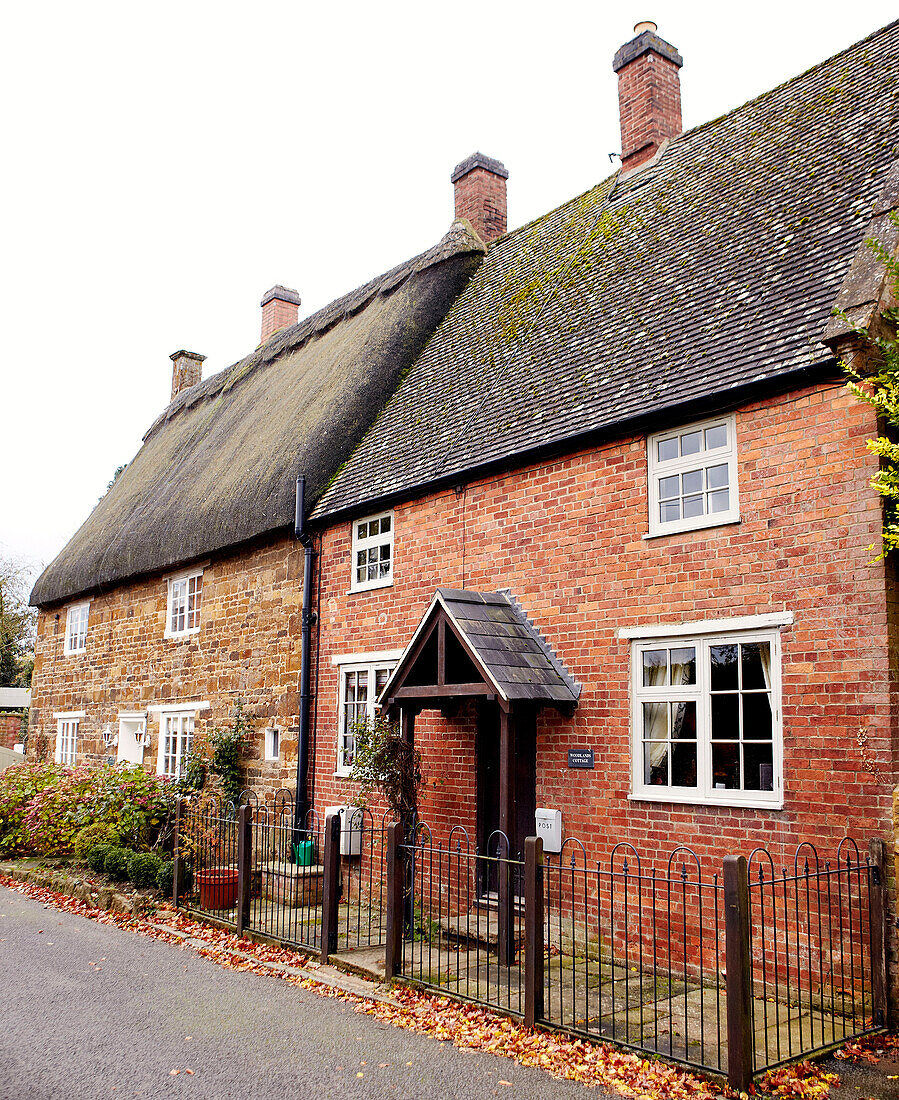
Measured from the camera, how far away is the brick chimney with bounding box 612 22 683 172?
46.6 ft

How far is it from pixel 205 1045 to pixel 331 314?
47.9 ft

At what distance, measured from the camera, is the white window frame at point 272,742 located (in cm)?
1379

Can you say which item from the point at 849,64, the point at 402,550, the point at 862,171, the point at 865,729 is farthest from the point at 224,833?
the point at 849,64

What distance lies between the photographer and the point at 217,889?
10.9 meters

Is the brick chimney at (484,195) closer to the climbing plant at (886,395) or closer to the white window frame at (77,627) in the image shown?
the climbing plant at (886,395)

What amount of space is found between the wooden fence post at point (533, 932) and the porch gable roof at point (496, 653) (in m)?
1.96

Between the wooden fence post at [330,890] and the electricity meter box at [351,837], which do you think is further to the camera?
the electricity meter box at [351,837]

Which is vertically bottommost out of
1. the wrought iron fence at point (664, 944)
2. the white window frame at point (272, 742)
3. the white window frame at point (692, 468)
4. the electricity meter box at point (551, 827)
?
the wrought iron fence at point (664, 944)

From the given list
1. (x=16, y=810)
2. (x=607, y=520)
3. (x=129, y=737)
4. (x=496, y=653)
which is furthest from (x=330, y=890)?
(x=129, y=737)

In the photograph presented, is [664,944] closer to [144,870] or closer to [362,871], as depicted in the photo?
[362,871]

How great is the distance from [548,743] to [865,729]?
330 centimetres

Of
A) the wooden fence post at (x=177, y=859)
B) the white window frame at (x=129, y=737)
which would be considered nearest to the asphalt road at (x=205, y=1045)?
the wooden fence post at (x=177, y=859)

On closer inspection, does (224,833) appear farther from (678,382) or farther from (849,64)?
(849,64)

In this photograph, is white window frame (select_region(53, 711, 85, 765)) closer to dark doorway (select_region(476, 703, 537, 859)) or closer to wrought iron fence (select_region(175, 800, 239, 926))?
wrought iron fence (select_region(175, 800, 239, 926))
